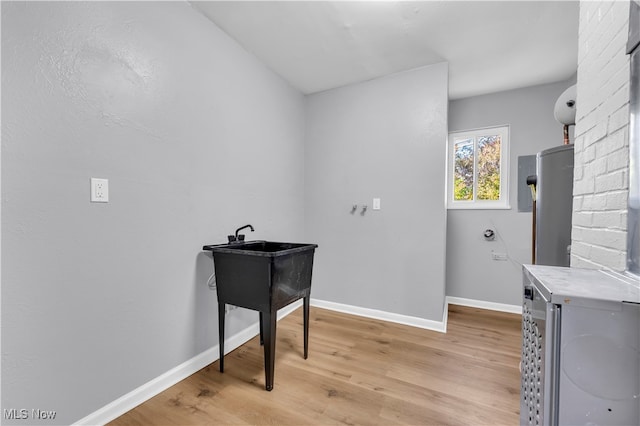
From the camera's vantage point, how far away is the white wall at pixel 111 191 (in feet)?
3.57

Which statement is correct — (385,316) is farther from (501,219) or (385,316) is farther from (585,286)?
(585,286)

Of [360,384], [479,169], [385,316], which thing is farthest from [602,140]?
[479,169]

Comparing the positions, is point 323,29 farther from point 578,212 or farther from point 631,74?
point 578,212

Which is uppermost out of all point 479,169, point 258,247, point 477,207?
point 479,169

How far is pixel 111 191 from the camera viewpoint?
1.36 metres

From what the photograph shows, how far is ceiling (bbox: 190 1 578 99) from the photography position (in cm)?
176

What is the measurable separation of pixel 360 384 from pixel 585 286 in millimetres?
1385

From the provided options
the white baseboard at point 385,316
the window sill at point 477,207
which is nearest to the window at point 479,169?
the window sill at point 477,207

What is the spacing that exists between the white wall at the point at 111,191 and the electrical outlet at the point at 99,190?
25 millimetres

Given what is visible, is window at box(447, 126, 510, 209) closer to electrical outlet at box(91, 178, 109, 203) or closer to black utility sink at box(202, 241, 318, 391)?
black utility sink at box(202, 241, 318, 391)

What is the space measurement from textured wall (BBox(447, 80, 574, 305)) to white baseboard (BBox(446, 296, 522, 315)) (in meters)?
0.04

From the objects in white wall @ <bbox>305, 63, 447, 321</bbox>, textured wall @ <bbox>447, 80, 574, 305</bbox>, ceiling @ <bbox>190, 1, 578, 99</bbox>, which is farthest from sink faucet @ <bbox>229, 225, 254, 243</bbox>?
textured wall @ <bbox>447, 80, 574, 305</bbox>

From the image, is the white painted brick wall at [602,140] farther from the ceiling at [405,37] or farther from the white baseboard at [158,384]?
the white baseboard at [158,384]

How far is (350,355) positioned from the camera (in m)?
1.99
